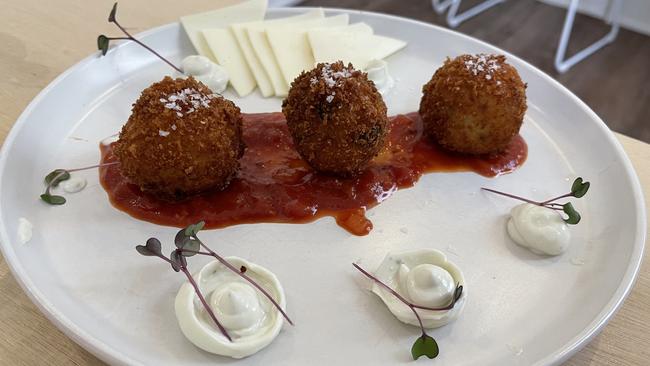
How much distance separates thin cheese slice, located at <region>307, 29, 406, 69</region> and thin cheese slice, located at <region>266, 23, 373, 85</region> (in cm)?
4

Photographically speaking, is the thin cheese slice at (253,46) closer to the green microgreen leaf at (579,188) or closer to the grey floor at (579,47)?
the green microgreen leaf at (579,188)

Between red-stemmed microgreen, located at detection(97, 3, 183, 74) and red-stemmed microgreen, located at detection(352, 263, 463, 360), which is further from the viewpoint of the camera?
red-stemmed microgreen, located at detection(97, 3, 183, 74)

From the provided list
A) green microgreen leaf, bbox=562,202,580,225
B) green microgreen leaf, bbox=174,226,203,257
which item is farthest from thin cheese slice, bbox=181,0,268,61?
green microgreen leaf, bbox=562,202,580,225

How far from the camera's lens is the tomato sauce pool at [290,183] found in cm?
186

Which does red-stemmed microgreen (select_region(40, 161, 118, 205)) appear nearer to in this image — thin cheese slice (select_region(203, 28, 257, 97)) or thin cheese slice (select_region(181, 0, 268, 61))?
thin cheese slice (select_region(203, 28, 257, 97))

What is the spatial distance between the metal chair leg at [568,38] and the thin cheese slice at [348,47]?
2.67 metres

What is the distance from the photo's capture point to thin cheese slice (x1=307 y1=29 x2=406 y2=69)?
8.29ft

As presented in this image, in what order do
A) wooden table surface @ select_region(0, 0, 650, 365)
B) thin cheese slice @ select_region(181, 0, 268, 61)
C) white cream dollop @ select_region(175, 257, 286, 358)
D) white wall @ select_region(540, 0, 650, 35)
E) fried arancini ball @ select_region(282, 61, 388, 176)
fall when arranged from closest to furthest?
white cream dollop @ select_region(175, 257, 286, 358) → wooden table surface @ select_region(0, 0, 650, 365) → fried arancini ball @ select_region(282, 61, 388, 176) → thin cheese slice @ select_region(181, 0, 268, 61) → white wall @ select_region(540, 0, 650, 35)

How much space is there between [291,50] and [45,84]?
1.02 meters

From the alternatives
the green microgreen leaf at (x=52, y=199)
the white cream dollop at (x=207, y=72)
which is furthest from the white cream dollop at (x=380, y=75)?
the green microgreen leaf at (x=52, y=199)

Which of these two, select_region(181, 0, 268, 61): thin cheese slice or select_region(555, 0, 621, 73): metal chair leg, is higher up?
select_region(181, 0, 268, 61): thin cheese slice

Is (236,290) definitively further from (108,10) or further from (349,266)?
(108,10)

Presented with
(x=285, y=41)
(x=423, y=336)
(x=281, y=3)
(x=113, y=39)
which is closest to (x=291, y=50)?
(x=285, y=41)

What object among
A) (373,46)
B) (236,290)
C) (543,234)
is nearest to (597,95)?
(373,46)
